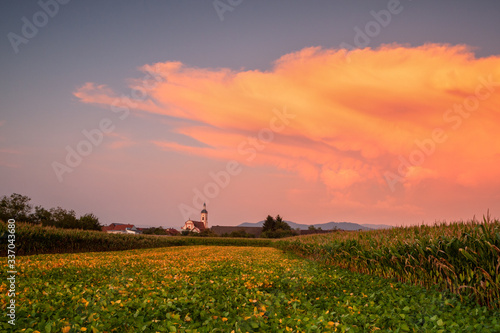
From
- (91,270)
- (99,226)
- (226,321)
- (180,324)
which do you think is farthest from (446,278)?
(99,226)

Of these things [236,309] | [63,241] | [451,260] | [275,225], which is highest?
[451,260]

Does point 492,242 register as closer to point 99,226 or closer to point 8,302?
point 8,302

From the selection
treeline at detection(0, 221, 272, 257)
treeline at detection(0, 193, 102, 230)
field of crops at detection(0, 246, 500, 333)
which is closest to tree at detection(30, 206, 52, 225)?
treeline at detection(0, 193, 102, 230)

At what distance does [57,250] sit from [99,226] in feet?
111

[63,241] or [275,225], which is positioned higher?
[63,241]

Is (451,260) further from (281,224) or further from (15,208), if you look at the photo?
(281,224)

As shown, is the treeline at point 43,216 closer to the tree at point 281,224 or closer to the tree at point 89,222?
the tree at point 89,222

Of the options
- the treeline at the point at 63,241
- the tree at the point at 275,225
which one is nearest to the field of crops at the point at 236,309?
the treeline at the point at 63,241

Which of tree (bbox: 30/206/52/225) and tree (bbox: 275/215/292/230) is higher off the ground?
tree (bbox: 30/206/52/225)

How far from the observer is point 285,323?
5684mm

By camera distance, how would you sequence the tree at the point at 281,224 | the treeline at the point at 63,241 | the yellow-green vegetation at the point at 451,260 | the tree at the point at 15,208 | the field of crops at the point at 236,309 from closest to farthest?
the field of crops at the point at 236,309, the yellow-green vegetation at the point at 451,260, the treeline at the point at 63,241, the tree at the point at 15,208, the tree at the point at 281,224

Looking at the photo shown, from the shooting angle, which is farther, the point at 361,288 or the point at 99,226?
the point at 99,226

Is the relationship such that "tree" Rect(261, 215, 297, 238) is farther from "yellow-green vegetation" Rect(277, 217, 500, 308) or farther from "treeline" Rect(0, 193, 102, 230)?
"yellow-green vegetation" Rect(277, 217, 500, 308)

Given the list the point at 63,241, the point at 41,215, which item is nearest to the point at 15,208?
the point at 41,215
